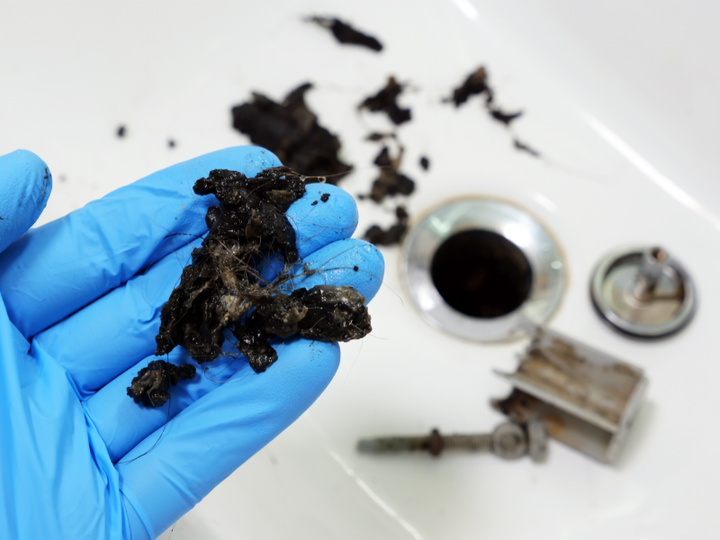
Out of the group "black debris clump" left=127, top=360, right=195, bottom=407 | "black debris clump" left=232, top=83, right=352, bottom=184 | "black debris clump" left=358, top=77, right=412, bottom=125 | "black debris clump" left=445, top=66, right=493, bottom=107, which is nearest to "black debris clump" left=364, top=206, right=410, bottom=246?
"black debris clump" left=232, top=83, right=352, bottom=184

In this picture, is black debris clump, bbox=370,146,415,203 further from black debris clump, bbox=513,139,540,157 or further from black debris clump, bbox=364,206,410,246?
black debris clump, bbox=513,139,540,157

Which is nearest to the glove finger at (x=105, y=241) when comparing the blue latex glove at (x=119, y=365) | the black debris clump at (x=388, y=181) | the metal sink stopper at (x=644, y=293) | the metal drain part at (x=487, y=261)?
the blue latex glove at (x=119, y=365)

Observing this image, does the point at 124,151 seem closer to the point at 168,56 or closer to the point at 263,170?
the point at 168,56

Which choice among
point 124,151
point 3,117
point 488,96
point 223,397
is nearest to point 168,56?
point 124,151

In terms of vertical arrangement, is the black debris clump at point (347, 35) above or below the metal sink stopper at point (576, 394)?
above

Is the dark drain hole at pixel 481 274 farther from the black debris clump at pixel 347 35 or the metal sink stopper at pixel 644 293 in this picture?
the black debris clump at pixel 347 35

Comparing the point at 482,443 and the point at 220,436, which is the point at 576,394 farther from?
the point at 220,436
